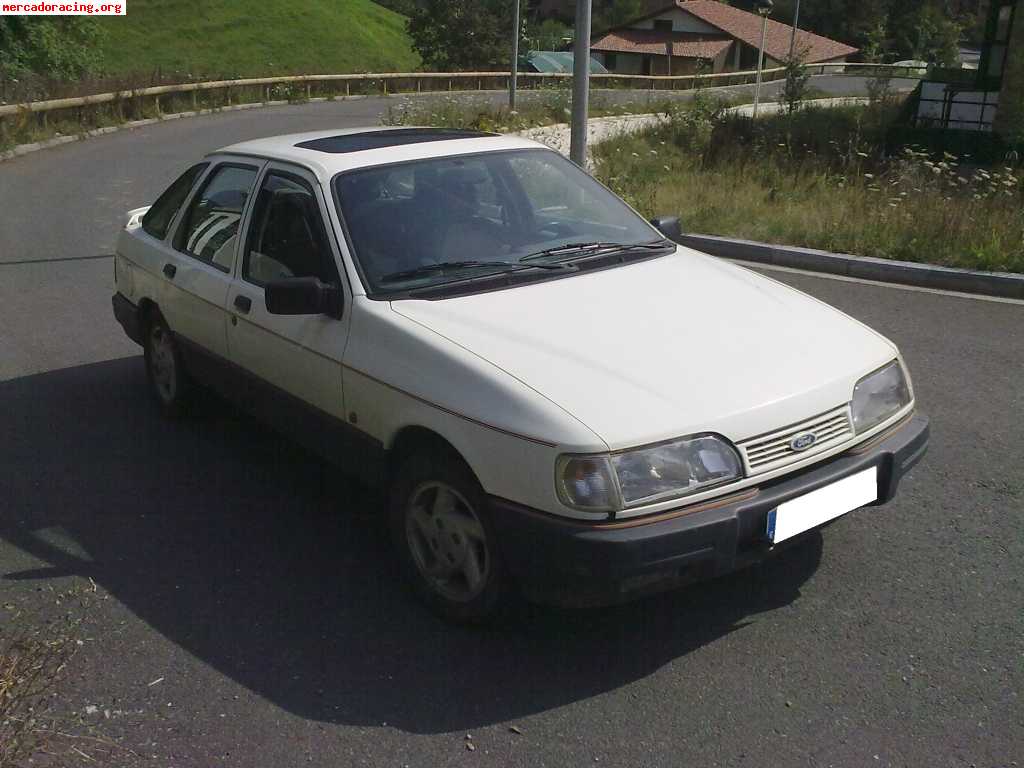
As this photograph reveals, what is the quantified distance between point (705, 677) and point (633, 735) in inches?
16.7

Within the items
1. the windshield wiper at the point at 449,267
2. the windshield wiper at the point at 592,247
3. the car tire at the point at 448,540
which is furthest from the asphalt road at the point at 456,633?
the windshield wiper at the point at 592,247

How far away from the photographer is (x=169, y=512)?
16.9ft

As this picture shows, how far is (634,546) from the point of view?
3.40 meters

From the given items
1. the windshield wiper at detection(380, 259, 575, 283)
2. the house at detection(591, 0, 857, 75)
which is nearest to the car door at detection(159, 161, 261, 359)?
the windshield wiper at detection(380, 259, 575, 283)

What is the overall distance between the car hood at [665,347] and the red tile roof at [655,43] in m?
80.2

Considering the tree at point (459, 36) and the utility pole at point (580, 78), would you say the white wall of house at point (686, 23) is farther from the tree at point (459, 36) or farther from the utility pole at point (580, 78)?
the utility pole at point (580, 78)

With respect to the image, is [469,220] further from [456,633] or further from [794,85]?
[794,85]

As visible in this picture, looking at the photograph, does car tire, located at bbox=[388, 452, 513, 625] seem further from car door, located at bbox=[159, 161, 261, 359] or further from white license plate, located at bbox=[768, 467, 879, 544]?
car door, located at bbox=[159, 161, 261, 359]

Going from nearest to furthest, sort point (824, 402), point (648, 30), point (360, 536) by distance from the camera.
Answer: point (824, 402) → point (360, 536) → point (648, 30)

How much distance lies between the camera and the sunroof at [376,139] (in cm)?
522

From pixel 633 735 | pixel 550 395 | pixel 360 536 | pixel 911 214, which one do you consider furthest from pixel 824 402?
pixel 911 214

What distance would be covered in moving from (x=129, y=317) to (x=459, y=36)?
178ft

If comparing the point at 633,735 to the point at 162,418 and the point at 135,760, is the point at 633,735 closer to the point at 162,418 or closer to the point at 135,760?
the point at 135,760

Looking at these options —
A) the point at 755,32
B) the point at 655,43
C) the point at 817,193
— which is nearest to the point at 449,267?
the point at 817,193
